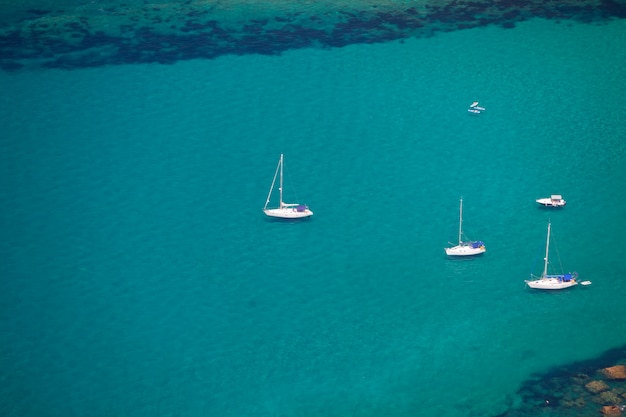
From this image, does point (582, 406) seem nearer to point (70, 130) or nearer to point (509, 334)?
point (509, 334)

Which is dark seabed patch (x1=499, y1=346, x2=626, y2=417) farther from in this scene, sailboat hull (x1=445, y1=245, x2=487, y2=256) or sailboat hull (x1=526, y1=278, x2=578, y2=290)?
sailboat hull (x1=445, y1=245, x2=487, y2=256)

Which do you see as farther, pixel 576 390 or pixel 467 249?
pixel 467 249

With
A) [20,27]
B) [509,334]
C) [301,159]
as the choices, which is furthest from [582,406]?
[20,27]

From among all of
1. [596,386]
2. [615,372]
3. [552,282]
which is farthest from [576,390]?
[552,282]

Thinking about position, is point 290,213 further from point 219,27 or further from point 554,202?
point 219,27

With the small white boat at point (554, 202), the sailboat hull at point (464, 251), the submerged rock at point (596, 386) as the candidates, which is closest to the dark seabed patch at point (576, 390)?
A: the submerged rock at point (596, 386)
